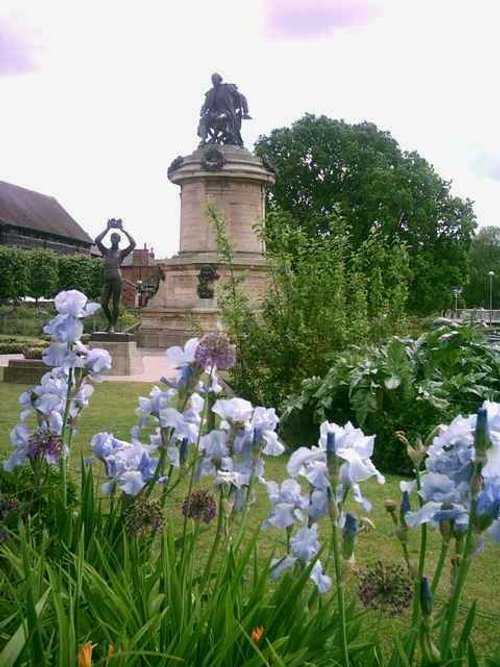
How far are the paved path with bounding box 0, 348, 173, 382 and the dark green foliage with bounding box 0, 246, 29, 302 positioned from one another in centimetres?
2872

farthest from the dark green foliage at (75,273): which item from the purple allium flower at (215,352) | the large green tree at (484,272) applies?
the purple allium flower at (215,352)

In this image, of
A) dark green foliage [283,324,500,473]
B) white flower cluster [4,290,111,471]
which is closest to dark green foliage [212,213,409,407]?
dark green foliage [283,324,500,473]

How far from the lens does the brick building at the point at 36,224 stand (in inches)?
2891

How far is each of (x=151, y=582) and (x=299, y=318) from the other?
7627 mm

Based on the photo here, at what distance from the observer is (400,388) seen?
889cm

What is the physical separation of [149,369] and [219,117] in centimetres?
1413

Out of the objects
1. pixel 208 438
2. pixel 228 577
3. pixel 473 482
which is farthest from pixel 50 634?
pixel 473 482

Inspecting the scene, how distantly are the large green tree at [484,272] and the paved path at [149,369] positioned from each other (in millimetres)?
74730

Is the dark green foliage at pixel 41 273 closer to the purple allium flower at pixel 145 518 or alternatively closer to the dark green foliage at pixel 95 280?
the dark green foliage at pixel 95 280

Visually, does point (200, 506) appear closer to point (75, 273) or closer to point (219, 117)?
point (219, 117)

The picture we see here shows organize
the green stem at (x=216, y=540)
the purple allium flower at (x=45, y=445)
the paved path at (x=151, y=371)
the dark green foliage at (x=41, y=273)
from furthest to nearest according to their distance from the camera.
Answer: the dark green foliage at (x=41, y=273), the paved path at (x=151, y=371), the purple allium flower at (x=45, y=445), the green stem at (x=216, y=540)

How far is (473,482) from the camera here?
2055mm

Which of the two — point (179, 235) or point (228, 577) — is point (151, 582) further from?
point (179, 235)

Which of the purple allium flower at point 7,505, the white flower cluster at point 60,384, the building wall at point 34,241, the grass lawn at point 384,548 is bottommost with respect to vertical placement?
the grass lawn at point 384,548
